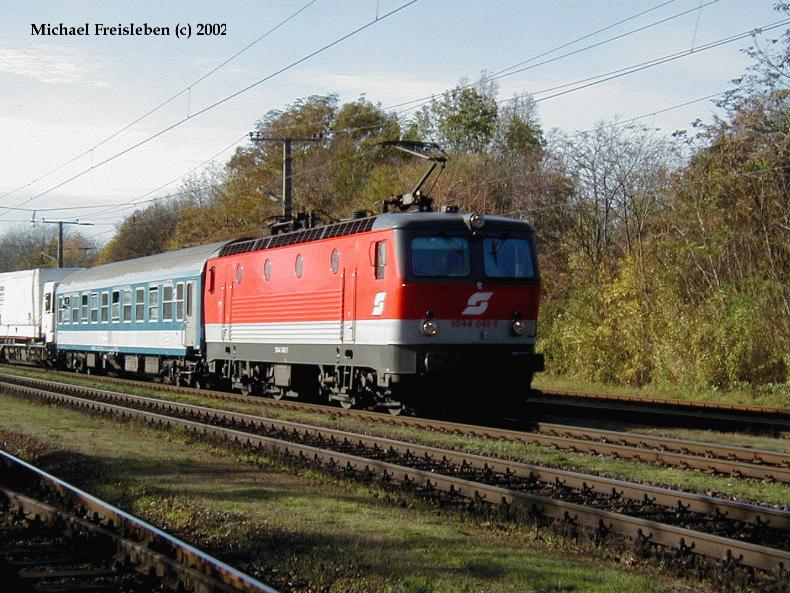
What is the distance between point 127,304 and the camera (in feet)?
94.0

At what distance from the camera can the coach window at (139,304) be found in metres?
27.5

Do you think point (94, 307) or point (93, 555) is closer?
point (93, 555)

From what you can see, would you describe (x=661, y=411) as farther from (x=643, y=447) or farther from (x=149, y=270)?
(x=149, y=270)

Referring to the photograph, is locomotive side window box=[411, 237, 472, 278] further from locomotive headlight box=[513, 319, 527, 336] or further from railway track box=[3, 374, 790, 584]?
railway track box=[3, 374, 790, 584]

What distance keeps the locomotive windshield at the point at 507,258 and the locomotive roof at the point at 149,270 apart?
8847 millimetres

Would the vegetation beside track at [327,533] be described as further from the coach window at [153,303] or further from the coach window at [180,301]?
the coach window at [153,303]

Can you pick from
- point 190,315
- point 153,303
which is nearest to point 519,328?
point 190,315

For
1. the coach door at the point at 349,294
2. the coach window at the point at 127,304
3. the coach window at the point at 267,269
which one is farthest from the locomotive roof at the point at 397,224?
the coach window at the point at 127,304

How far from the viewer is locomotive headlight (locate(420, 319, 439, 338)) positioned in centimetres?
1559

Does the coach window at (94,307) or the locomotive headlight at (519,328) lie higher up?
the coach window at (94,307)

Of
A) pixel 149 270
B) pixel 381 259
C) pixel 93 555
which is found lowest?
pixel 93 555

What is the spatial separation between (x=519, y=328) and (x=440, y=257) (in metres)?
1.80

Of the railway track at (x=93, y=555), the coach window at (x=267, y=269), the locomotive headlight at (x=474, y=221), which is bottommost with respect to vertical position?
the railway track at (x=93, y=555)

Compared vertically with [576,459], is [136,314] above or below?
above
